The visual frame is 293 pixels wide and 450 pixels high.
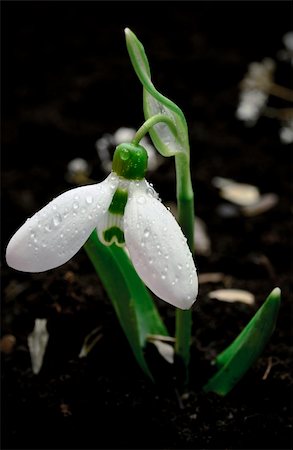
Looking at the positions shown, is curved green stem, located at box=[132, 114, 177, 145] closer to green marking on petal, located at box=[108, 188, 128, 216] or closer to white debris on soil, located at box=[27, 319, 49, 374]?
green marking on petal, located at box=[108, 188, 128, 216]

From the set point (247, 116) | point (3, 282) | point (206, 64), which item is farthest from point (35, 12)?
point (3, 282)

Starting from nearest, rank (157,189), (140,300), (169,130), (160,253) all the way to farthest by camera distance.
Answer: (160,253) < (169,130) < (140,300) < (157,189)

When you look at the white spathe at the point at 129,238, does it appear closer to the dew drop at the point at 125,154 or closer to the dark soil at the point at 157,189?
the dew drop at the point at 125,154

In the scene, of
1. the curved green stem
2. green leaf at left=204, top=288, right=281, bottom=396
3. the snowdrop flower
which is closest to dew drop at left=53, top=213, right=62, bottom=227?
the snowdrop flower

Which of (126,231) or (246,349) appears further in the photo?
(246,349)

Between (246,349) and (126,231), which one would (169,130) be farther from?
(246,349)

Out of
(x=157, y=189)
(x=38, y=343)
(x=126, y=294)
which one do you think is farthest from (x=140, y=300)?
(x=157, y=189)
